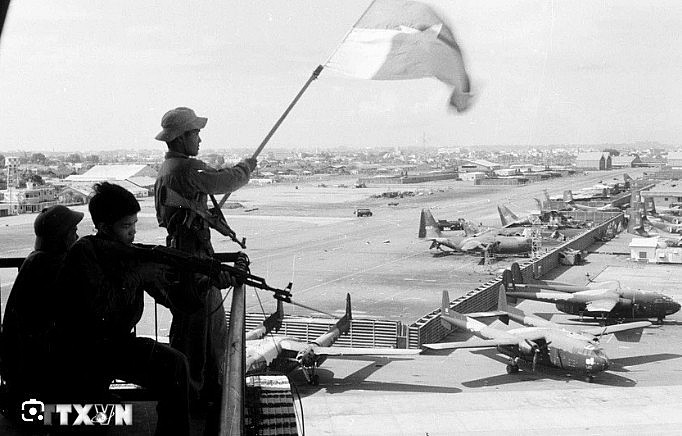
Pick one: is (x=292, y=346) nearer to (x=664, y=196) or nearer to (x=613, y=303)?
(x=613, y=303)

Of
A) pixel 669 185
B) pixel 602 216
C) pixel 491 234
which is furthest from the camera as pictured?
pixel 669 185

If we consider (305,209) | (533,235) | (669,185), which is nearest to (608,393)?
(533,235)

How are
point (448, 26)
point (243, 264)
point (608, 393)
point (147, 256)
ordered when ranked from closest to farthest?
point (147, 256)
point (243, 264)
point (448, 26)
point (608, 393)

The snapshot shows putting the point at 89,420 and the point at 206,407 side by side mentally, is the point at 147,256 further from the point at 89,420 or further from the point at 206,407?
the point at 206,407

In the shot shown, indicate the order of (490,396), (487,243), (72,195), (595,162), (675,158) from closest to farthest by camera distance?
1. (490,396)
2. (72,195)
3. (487,243)
4. (675,158)
5. (595,162)

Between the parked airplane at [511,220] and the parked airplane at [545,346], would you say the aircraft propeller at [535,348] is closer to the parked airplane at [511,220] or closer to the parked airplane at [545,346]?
the parked airplane at [545,346]

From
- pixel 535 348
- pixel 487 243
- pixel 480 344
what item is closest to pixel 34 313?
pixel 535 348

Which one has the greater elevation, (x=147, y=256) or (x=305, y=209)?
(x=147, y=256)

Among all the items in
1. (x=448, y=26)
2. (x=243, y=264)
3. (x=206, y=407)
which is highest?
(x=448, y=26)
